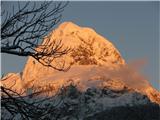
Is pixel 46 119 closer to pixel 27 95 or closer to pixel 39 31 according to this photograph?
pixel 27 95

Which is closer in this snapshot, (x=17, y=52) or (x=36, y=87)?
(x=17, y=52)

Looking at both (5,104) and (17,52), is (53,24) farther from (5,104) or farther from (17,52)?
(5,104)

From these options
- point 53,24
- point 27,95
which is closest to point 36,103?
point 27,95

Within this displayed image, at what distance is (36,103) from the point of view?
14312mm

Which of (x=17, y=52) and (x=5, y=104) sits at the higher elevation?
(x=17, y=52)

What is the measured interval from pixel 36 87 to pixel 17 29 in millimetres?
1889

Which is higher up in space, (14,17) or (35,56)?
(14,17)

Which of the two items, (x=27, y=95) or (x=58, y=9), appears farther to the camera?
(x=58, y=9)

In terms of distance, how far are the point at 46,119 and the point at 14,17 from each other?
2762 mm

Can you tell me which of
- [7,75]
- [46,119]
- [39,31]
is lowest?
[46,119]

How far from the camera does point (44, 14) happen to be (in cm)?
1490

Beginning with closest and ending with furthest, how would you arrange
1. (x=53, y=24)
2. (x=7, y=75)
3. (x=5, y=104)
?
(x=5, y=104)
(x=53, y=24)
(x=7, y=75)

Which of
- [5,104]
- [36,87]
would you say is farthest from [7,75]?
[5,104]

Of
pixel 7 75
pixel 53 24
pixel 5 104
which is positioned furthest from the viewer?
pixel 7 75
